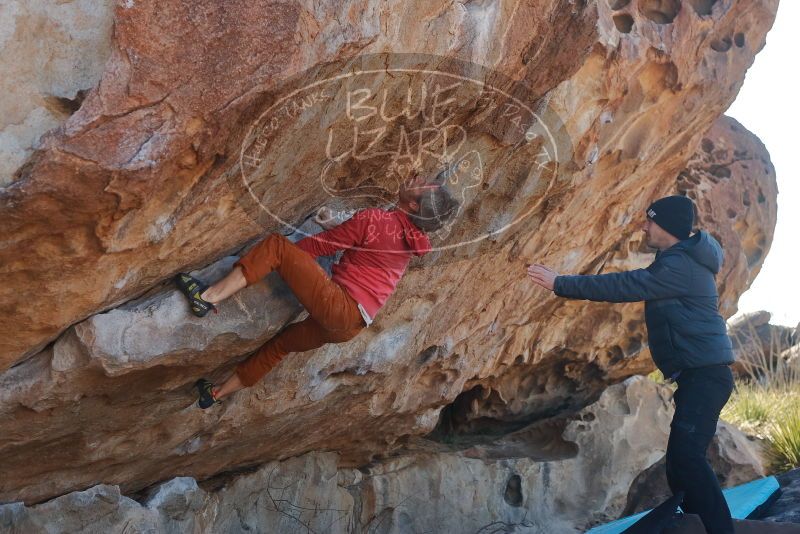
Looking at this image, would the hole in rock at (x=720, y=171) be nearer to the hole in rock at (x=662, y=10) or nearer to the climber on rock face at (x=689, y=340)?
the hole in rock at (x=662, y=10)

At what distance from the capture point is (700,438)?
14.4 ft

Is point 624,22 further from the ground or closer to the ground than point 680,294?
further from the ground

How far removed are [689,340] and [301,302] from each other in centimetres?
204

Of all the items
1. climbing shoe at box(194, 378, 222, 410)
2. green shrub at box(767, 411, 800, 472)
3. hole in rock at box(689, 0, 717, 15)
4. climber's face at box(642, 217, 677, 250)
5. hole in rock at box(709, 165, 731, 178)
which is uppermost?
hole in rock at box(689, 0, 717, 15)

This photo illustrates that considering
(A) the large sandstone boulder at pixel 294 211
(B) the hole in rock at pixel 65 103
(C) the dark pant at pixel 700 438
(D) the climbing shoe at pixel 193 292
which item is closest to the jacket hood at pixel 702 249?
(C) the dark pant at pixel 700 438

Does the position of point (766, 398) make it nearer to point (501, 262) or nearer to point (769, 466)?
point (769, 466)

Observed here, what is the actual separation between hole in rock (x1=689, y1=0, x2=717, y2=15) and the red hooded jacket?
2762mm

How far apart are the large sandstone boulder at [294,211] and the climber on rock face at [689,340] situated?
2.55 ft

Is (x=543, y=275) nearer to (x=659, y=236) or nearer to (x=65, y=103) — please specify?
(x=659, y=236)

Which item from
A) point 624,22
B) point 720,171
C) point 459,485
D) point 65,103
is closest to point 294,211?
point 65,103

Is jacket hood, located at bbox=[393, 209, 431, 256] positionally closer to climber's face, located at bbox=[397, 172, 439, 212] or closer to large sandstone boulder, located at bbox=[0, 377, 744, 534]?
climber's face, located at bbox=[397, 172, 439, 212]

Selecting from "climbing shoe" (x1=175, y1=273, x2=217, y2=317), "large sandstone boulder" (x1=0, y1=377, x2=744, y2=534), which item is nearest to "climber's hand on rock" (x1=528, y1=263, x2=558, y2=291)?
"climbing shoe" (x1=175, y1=273, x2=217, y2=317)

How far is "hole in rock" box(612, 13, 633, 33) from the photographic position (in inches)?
192

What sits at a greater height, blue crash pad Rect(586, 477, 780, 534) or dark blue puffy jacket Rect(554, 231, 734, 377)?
dark blue puffy jacket Rect(554, 231, 734, 377)
